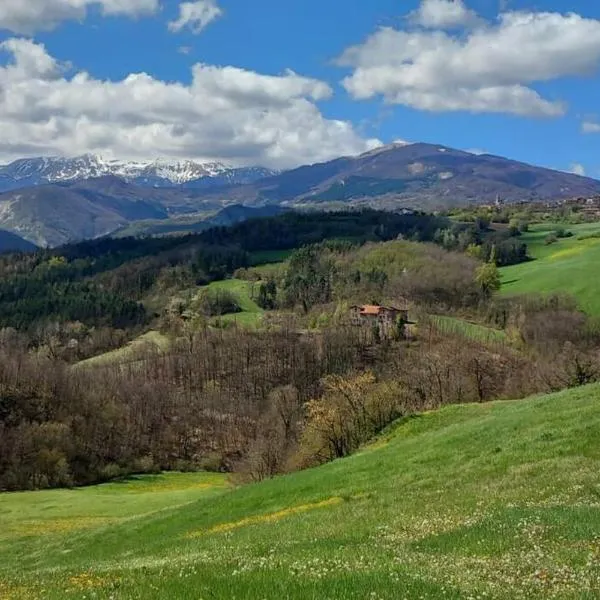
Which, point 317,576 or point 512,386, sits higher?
point 317,576

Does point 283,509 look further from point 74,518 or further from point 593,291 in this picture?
point 593,291

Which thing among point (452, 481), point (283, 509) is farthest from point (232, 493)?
point (452, 481)

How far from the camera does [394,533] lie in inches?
787

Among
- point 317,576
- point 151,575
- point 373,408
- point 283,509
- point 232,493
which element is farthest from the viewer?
point 373,408

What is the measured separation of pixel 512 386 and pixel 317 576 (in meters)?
105

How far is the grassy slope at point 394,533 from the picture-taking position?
12.5 metres

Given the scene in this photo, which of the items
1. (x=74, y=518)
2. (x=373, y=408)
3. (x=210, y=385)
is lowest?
(x=210, y=385)

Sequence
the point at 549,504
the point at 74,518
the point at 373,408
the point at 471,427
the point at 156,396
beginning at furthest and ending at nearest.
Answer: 1. the point at 156,396
2. the point at 373,408
3. the point at 74,518
4. the point at 471,427
5. the point at 549,504

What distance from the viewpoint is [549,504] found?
20.7 meters

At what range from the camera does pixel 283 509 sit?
34875mm

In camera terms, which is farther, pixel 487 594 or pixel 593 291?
pixel 593 291

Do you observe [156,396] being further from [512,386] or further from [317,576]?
[317,576]

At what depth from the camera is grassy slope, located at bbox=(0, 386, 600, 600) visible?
12539 millimetres

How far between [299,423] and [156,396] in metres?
69.0
